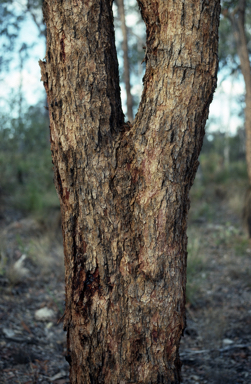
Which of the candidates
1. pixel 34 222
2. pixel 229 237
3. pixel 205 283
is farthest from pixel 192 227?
pixel 34 222

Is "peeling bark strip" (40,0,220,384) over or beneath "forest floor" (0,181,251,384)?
over

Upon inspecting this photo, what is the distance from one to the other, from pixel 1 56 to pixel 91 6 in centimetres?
775

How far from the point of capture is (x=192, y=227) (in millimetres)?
7332

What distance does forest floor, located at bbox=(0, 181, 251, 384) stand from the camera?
2.60 m

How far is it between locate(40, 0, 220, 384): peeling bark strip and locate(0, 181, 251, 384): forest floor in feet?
1.87

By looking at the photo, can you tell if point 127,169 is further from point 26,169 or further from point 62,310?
point 26,169

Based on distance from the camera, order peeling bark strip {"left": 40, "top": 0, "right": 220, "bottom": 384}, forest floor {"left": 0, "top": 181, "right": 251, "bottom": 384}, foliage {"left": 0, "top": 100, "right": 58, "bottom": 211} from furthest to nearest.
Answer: foliage {"left": 0, "top": 100, "right": 58, "bottom": 211}, forest floor {"left": 0, "top": 181, "right": 251, "bottom": 384}, peeling bark strip {"left": 40, "top": 0, "right": 220, "bottom": 384}

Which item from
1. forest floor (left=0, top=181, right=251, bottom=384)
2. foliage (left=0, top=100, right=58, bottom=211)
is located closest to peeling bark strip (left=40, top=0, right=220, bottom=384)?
forest floor (left=0, top=181, right=251, bottom=384)

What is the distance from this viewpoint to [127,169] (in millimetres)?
1645

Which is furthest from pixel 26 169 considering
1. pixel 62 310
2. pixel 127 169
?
pixel 127 169

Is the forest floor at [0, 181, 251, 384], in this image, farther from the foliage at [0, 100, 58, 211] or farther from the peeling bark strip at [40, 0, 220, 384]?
the foliage at [0, 100, 58, 211]

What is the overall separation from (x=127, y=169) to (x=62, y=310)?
8.28 ft

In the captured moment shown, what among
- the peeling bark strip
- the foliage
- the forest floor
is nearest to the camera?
the peeling bark strip

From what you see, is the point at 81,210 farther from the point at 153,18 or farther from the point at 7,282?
the point at 7,282
